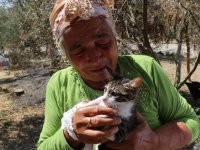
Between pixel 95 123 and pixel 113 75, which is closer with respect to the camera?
pixel 95 123

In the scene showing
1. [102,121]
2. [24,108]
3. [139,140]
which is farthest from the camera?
[24,108]

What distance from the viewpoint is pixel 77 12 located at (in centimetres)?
156

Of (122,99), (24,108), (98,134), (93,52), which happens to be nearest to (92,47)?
(93,52)

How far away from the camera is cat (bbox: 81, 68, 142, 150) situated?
56.6 inches

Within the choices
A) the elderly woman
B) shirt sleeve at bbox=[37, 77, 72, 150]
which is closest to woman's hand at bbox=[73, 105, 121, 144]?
the elderly woman

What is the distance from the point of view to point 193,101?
31.2 ft

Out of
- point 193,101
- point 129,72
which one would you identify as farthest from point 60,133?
point 193,101

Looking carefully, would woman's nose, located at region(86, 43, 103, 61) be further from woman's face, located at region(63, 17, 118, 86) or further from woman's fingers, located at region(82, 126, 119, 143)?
woman's fingers, located at region(82, 126, 119, 143)

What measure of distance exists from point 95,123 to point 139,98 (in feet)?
1.00

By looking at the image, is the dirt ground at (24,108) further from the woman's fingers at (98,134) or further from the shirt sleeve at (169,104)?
the woman's fingers at (98,134)

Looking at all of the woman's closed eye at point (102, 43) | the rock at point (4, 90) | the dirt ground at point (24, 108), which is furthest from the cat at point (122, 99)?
the rock at point (4, 90)

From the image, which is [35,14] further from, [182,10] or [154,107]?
[154,107]

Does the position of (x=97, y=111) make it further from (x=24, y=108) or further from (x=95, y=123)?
(x=24, y=108)

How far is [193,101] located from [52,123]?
8.21 meters
